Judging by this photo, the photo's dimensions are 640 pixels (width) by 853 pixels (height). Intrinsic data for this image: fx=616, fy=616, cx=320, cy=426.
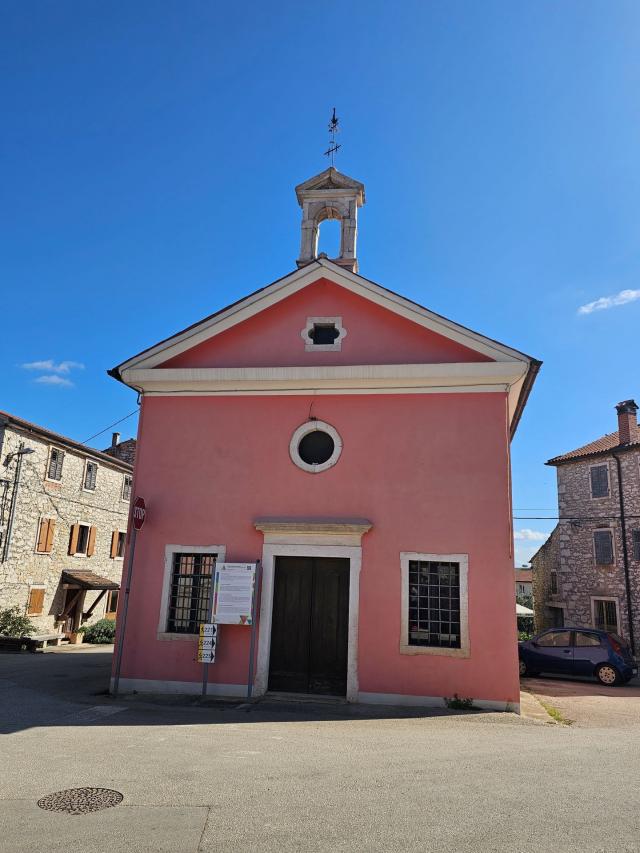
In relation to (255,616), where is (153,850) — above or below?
below

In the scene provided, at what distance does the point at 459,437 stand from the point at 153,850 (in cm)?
806

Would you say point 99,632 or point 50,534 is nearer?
point 50,534

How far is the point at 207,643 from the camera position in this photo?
10.1 m

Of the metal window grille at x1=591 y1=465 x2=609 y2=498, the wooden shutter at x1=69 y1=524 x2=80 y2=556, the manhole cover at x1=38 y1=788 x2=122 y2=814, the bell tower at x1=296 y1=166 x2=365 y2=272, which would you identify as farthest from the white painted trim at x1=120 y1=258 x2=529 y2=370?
→ the metal window grille at x1=591 y1=465 x2=609 y2=498

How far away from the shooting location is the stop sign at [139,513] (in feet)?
36.1

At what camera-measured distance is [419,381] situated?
11078 mm

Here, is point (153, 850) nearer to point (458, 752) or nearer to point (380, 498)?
point (458, 752)

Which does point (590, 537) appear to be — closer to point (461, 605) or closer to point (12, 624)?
point (461, 605)

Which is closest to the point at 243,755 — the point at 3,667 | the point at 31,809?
the point at 31,809

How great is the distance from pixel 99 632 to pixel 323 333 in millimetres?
20484

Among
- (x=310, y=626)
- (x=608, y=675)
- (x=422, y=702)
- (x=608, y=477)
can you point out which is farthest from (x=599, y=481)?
(x=310, y=626)

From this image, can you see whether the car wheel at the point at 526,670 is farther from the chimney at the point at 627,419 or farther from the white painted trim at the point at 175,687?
the chimney at the point at 627,419

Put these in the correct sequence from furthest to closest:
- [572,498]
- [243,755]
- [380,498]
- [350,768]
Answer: [572,498] < [380,498] < [243,755] < [350,768]

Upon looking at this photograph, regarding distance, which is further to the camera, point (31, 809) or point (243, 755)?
point (243, 755)
